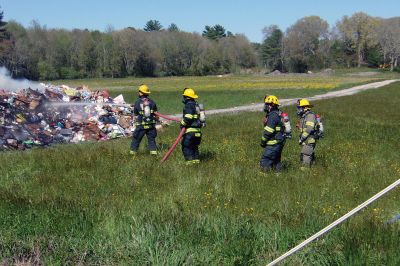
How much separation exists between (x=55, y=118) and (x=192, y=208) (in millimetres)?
13472

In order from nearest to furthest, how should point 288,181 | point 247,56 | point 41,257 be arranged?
1. point 41,257
2. point 288,181
3. point 247,56

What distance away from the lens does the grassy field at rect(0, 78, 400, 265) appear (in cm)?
466

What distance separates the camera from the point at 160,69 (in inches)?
4532

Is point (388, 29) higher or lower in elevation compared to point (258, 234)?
higher

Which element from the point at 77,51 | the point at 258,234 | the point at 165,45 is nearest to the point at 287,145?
the point at 258,234

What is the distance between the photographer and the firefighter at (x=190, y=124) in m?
10.6

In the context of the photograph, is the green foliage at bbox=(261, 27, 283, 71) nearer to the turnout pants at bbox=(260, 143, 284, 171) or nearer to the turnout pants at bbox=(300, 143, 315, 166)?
the turnout pants at bbox=(300, 143, 315, 166)

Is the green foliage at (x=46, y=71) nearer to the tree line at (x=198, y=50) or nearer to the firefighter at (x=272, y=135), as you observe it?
the tree line at (x=198, y=50)

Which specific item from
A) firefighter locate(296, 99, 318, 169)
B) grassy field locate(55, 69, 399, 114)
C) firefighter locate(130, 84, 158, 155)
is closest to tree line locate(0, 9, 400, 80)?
grassy field locate(55, 69, 399, 114)

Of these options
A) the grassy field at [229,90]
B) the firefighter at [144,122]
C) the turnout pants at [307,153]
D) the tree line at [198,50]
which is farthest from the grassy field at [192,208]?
the tree line at [198,50]

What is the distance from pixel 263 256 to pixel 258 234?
0.43 m

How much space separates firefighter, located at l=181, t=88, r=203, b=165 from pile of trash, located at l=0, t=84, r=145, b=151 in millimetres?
7268

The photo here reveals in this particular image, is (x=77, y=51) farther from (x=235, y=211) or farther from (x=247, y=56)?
(x=235, y=211)

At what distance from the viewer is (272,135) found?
9633 mm
